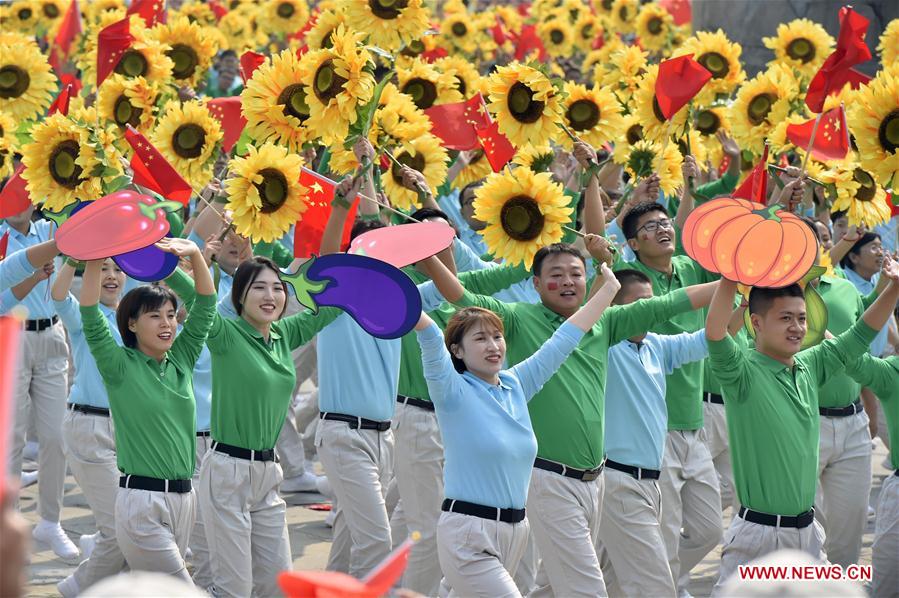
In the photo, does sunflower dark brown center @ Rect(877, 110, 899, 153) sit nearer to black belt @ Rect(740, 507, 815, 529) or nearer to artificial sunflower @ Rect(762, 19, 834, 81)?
black belt @ Rect(740, 507, 815, 529)

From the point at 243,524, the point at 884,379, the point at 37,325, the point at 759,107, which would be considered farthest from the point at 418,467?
the point at 759,107

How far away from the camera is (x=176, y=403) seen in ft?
21.8

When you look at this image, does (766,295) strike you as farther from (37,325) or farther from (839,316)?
(37,325)

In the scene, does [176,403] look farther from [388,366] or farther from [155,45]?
[155,45]

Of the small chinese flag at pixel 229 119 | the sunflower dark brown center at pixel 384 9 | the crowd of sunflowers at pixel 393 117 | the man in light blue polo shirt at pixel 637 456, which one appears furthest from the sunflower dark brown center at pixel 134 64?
the man in light blue polo shirt at pixel 637 456

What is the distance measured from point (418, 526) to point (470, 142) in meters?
2.69

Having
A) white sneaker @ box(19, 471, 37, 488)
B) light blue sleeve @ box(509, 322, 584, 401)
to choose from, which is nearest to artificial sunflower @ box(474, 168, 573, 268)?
light blue sleeve @ box(509, 322, 584, 401)

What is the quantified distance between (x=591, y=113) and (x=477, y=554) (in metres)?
3.70

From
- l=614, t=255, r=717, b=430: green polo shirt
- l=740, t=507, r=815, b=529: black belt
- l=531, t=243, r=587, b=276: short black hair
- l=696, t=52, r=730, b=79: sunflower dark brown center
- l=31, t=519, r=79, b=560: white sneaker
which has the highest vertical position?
l=696, t=52, r=730, b=79: sunflower dark brown center

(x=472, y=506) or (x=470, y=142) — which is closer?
(x=472, y=506)

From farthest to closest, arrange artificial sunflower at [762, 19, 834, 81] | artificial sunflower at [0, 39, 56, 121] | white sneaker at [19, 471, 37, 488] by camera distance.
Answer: artificial sunflower at [762, 19, 834, 81]
white sneaker at [19, 471, 37, 488]
artificial sunflower at [0, 39, 56, 121]

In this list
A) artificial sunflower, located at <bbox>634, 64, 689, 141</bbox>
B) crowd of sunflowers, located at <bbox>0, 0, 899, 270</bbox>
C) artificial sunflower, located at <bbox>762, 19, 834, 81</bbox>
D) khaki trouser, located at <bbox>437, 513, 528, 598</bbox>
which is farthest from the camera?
artificial sunflower, located at <bbox>762, 19, 834, 81</bbox>

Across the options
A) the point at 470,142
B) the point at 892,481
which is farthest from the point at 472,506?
the point at 470,142

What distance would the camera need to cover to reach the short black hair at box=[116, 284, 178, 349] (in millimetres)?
6707
